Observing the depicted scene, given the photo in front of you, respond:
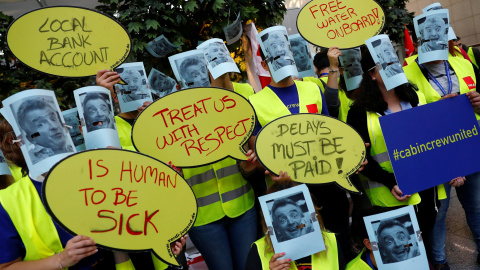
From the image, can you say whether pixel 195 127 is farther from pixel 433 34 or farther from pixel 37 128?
pixel 433 34

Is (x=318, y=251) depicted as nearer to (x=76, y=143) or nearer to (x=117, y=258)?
(x=117, y=258)

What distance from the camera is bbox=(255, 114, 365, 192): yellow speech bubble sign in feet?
6.81

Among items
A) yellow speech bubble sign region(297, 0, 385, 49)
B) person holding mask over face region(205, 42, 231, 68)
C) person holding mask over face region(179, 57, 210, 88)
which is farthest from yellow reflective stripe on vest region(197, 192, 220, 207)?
yellow speech bubble sign region(297, 0, 385, 49)

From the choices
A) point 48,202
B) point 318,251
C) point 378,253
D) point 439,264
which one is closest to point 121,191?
point 48,202

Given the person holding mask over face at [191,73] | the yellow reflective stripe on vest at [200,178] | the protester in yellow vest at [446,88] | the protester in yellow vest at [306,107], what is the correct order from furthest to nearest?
the protester in yellow vest at [446,88] < the protester in yellow vest at [306,107] < the yellow reflective stripe on vest at [200,178] < the person holding mask over face at [191,73]

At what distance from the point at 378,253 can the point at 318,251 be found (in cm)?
27

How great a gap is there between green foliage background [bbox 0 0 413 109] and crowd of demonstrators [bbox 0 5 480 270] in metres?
0.95

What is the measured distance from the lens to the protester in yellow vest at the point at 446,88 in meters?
2.84

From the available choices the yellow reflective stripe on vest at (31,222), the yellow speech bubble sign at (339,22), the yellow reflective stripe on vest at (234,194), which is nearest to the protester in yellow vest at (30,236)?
the yellow reflective stripe on vest at (31,222)

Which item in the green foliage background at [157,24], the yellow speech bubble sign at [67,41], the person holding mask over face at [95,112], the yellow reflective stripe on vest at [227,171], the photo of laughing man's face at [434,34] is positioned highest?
the green foliage background at [157,24]

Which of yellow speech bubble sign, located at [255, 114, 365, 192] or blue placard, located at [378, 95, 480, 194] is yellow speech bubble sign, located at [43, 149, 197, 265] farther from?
blue placard, located at [378, 95, 480, 194]

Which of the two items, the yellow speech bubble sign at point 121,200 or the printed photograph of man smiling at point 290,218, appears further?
the printed photograph of man smiling at point 290,218

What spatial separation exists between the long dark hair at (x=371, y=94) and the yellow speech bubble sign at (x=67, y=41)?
1.35 meters

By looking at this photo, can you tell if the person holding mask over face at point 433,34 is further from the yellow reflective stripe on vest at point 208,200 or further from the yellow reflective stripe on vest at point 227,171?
the yellow reflective stripe on vest at point 208,200
